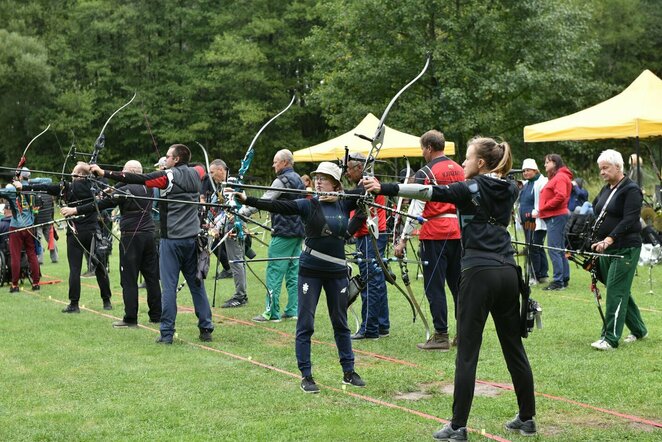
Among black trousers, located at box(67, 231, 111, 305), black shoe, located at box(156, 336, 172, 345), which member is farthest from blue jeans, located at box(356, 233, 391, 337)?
black trousers, located at box(67, 231, 111, 305)

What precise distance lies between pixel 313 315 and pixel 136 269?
11.8ft

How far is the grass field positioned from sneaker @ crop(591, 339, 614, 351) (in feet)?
0.22

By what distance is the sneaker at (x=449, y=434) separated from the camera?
4.71 meters

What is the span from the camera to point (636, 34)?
41094mm

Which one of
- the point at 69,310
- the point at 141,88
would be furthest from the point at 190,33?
the point at 69,310

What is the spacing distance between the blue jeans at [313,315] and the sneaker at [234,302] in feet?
15.5

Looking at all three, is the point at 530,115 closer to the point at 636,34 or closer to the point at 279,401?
the point at 636,34

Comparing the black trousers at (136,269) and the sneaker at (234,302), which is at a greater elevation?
the black trousers at (136,269)

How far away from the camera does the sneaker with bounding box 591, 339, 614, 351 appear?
287 inches

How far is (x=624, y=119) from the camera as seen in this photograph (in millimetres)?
11852

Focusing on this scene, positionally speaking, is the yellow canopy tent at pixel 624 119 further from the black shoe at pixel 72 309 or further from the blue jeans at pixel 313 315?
the black shoe at pixel 72 309

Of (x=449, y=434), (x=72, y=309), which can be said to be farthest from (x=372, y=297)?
(x=72, y=309)

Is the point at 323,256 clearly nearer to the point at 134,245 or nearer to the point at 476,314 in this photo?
the point at 476,314

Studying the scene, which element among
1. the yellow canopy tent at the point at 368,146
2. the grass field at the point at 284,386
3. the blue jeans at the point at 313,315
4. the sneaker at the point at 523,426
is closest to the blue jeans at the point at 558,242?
the grass field at the point at 284,386
